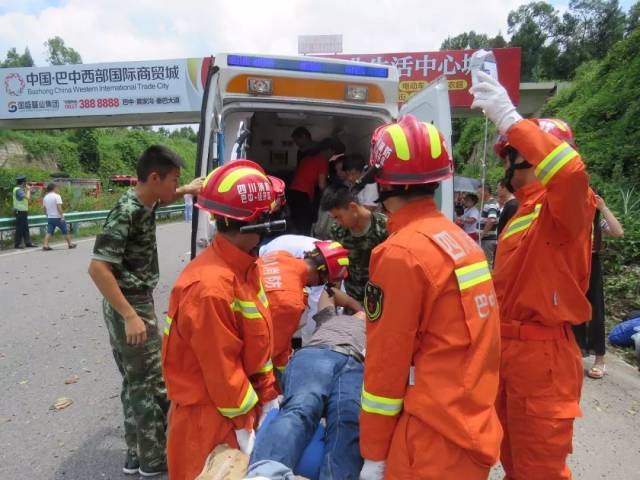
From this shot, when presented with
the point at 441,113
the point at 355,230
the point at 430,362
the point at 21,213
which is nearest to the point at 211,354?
the point at 430,362

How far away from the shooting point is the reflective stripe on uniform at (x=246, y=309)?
6.31 feet

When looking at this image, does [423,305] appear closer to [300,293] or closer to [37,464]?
[300,293]

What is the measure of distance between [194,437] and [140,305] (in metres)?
1.22

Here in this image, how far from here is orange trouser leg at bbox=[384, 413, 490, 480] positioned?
150 centimetres

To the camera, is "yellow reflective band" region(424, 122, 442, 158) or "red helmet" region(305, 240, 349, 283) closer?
"yellow reflective band" region(424, 122, 442, 158)

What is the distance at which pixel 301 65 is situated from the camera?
3.85 metres

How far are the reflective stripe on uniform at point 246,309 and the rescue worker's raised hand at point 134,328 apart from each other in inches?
40.0

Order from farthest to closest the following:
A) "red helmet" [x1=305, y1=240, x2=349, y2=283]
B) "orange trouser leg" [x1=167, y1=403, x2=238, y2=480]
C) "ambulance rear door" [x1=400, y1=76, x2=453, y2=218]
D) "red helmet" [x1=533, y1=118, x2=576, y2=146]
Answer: "ambulance rear door" [x1=400, y1=76, x2=453, y2=218], "red helmet" [x1=305, y1=240, x2=349, y2=283], "red helmet" [x1=533, y1=118, x2=576, y2=146], "orange trouser leg" [x1=167, y1=403, x2=238, y2=480]

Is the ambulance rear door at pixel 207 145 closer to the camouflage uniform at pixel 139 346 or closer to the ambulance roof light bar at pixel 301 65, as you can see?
the ambulance roof light bar at pixel 301 65

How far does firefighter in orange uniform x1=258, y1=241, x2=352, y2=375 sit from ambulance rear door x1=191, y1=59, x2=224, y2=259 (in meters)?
0.87

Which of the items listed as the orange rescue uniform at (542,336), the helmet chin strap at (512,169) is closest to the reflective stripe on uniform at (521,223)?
the orange rescue uniform at (542,336)

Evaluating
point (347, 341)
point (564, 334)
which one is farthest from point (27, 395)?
point (564, 334)

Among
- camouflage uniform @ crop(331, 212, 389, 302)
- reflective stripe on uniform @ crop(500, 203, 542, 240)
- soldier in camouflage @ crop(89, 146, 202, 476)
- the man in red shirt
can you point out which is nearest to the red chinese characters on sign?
Result: the man in red shirt

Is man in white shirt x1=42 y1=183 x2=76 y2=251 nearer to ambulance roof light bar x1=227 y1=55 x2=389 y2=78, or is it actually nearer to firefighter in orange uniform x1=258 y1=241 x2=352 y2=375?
ambulance roof light bar x1=227 y1=55 x2=389 y2=78
